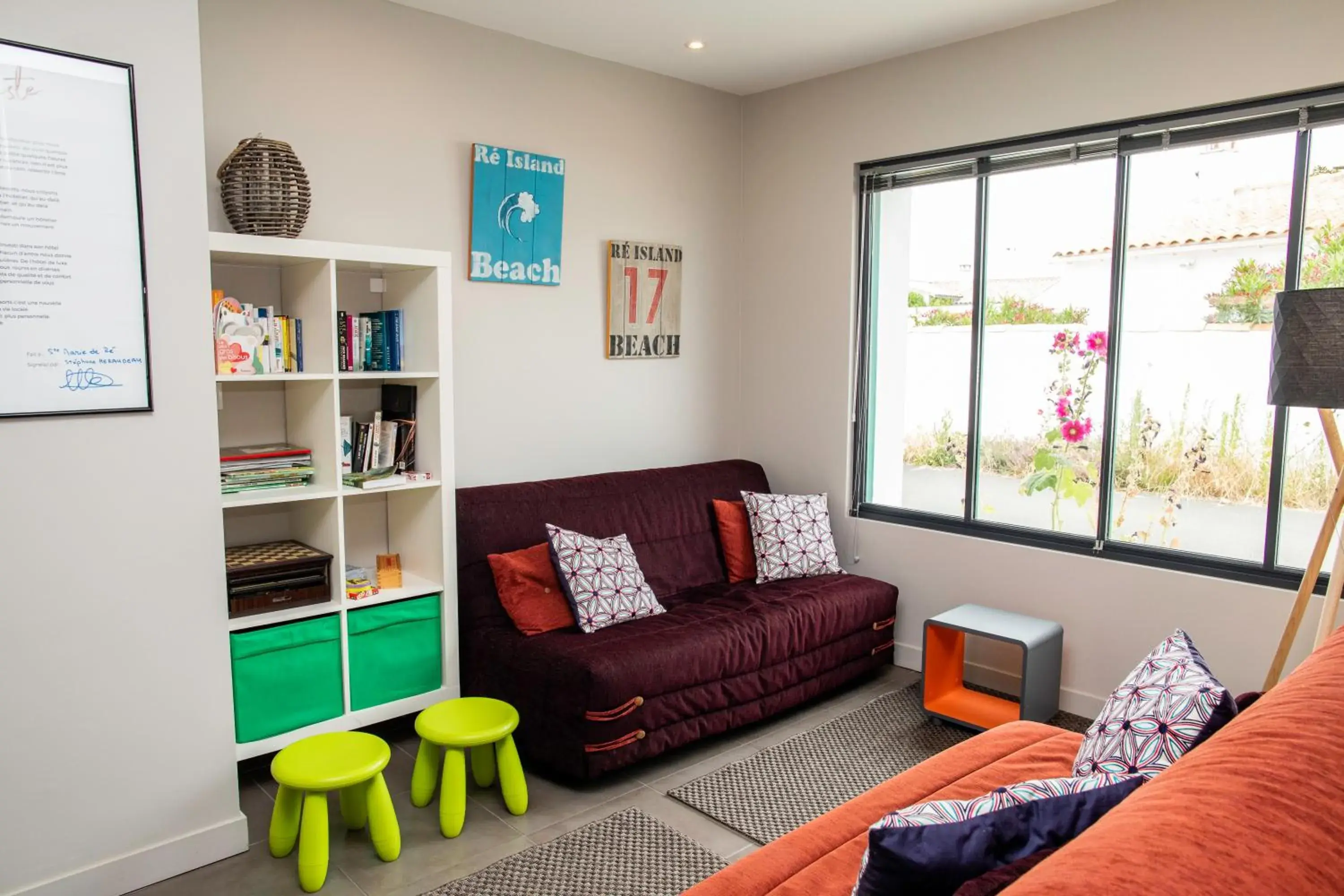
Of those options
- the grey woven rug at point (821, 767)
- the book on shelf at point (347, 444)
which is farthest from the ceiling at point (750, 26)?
the grey woven rug at point (821, 767)

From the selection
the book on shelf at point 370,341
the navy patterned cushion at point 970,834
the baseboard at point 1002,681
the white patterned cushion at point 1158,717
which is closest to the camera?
the navy patterned cushion at point 970,834

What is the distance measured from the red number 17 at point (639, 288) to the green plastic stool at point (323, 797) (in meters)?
2.35

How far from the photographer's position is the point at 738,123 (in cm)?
472

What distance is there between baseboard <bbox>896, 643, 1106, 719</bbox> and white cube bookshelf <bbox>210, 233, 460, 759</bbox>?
209 cm

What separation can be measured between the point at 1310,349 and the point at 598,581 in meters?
2.31

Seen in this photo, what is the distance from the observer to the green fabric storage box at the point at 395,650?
305 centimetres

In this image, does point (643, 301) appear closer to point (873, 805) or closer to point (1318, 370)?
point (1318, 370)

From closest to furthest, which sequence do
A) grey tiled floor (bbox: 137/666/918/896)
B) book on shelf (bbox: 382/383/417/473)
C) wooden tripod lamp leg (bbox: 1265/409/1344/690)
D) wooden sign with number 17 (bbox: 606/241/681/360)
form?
grey tiled floor (bbox: 137/666/918/896) < wooden tripod lamp leg (bbox: 1265/409/1344/690) < book on shelf (bbox: 382/383/417/473) < wooden sign with number 17 (bbox: 606/241/681/360)

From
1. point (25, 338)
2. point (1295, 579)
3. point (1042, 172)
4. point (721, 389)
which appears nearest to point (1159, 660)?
point (1295, 579)

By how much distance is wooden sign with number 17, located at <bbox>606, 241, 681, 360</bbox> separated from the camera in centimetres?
422

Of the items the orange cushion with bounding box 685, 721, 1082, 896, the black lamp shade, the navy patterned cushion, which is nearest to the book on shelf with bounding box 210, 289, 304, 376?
the orange cushion with bounding box 685, 721, 1082, 896

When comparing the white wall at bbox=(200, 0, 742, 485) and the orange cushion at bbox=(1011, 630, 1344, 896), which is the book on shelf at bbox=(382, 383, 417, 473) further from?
the orange cushion at bbox=(1011, 630, 1344, 896)

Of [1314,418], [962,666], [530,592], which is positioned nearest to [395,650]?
[530,592]
